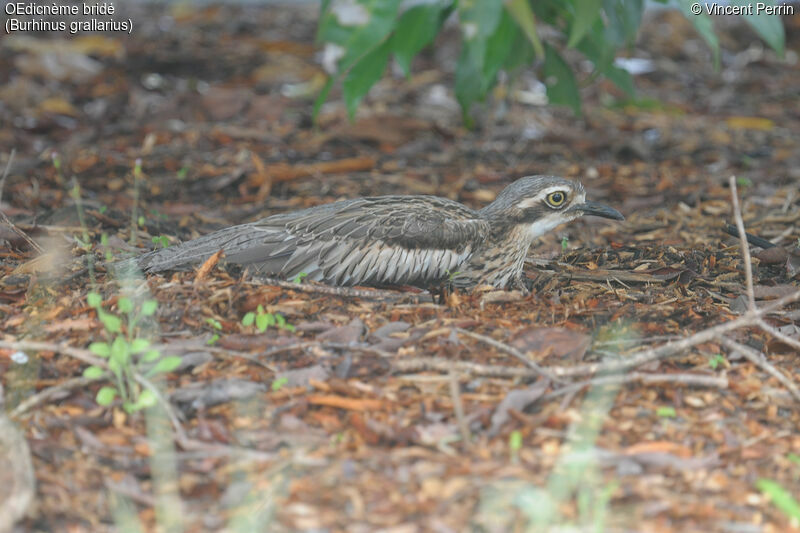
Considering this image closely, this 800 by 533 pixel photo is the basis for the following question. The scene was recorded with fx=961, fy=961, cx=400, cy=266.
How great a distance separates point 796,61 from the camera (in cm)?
989

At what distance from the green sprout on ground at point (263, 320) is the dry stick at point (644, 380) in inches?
42.4

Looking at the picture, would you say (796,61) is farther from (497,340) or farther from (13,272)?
(13,272)

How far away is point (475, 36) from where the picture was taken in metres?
3.40

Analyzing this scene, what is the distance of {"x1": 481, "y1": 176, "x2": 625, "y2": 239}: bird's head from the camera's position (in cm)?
492

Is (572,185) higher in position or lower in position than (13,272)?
higher

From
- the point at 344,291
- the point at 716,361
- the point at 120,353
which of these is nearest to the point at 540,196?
the point at 344,291

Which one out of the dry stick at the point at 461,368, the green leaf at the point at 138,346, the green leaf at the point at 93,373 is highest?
the green leaf at the point at 138,346

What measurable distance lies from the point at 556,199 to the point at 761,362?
1.64 meters

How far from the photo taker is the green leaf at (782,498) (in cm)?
284

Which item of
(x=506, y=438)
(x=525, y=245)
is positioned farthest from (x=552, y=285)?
(x=506, y=438)

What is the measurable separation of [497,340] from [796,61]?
7.53 metres

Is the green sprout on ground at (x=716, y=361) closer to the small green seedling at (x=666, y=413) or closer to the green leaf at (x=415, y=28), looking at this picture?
the small green seedling at (x=666, y=413)

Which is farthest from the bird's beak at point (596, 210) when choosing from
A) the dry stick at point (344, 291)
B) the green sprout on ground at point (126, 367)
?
the green sprout on ground at point (126, 367)

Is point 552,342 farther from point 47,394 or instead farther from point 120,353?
point 47,394
